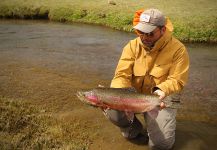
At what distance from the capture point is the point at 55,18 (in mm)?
21625

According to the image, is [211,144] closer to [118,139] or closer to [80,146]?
[118,139]

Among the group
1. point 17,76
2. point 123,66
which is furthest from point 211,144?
point 17,76

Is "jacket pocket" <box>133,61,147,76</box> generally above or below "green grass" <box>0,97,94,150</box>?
above

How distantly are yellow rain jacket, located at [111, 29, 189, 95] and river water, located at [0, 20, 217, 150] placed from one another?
112 centimetres

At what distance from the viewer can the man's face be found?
5.50m

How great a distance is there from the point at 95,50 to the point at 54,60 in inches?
94.8

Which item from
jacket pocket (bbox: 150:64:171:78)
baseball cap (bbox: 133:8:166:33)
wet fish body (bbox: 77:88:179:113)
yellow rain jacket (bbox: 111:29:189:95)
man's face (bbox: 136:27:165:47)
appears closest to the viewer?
wet fish body (bbox: 77:88:179:113)

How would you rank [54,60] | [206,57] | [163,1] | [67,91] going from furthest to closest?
[163,1] < [206,57] < [54,60] < [67,91]

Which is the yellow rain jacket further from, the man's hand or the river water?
the river water

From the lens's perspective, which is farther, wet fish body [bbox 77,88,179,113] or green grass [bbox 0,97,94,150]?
green grass [bbox 0,97,94,150]

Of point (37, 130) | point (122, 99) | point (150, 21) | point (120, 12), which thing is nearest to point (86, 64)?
point (37, 130)

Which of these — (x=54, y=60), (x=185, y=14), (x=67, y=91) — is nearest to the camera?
(x=67, y=91)

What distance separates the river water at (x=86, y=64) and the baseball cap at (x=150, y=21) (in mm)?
2054

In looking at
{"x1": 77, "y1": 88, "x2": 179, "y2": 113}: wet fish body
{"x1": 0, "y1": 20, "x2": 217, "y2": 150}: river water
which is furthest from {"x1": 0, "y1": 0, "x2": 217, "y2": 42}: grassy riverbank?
{"x1": 77, "y1": 88, "x2": 179, "y2": 113}: wet fish body
